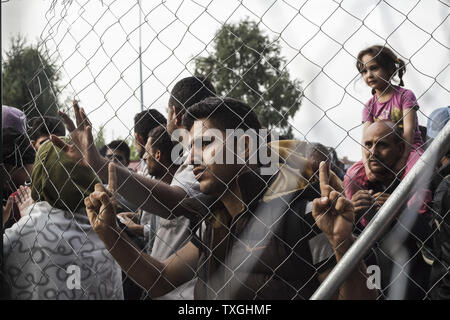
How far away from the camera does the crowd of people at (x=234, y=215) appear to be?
157cm

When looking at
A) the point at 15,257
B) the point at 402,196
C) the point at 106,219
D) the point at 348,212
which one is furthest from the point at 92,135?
the point at 402,196

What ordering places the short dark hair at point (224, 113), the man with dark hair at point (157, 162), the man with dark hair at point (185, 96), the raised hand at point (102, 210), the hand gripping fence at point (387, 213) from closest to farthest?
the hand gripping fence at point (387, 213) < the raised hand at point (102, 210) < the short dark hair at point (224, 113) < the man with dark hair at point (185, 96) < the man with dark hair at point (157, 162)

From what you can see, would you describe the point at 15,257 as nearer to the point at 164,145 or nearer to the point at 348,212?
the point at 164,145

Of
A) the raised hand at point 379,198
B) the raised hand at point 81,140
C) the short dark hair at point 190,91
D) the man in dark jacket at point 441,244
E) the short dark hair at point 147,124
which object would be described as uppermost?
the short dark hair at point 190,91

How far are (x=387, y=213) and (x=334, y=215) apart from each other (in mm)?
158

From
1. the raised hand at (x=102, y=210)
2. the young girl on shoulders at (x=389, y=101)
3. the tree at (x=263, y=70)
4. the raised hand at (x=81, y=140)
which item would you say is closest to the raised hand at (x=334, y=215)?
the tree at (x=263, y=70)

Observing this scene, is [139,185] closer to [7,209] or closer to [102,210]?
[102,210]

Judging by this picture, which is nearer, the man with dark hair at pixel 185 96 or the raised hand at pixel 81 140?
the raised hand at pixel 81 140

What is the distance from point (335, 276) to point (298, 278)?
0.27m

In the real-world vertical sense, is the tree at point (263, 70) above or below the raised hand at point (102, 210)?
above

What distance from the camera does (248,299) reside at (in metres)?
1.59

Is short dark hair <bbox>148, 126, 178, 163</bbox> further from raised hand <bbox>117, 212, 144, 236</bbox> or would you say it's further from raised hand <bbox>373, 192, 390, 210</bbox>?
raised hand <bbox>373, 192, 390, 210</bbox>

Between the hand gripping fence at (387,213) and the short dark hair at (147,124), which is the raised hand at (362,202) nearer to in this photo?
the hand gripping fence at (387,213)

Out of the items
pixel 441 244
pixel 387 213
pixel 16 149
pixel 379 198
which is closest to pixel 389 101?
pixel 379 198
